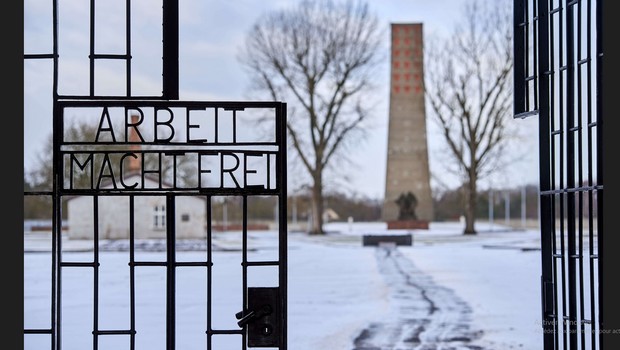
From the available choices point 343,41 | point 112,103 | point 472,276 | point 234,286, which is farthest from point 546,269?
point 343,41

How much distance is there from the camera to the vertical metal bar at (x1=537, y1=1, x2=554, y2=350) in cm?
556

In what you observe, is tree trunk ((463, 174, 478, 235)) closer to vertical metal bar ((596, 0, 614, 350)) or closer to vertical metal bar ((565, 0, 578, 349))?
vertical metal bar ((565, 0, 578, 349))

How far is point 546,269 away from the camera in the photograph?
5.57 meters

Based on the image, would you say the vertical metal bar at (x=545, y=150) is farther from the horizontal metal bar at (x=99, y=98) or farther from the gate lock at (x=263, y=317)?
the horizontal metal bar at (x=99, y=98)

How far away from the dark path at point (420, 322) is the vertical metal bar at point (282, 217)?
17.6 feet

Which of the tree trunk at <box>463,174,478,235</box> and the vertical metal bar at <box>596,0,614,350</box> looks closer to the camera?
the vertical metal bar at <box>596,0,614,350</box>

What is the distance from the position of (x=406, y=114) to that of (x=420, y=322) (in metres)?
27.5

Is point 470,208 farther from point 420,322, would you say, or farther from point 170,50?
point 170,50

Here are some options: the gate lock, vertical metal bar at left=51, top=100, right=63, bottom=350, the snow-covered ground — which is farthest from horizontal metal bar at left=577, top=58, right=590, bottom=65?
the snow-covered ground

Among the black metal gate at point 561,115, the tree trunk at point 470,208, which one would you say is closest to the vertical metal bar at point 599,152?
the black metal gate at point 561,115

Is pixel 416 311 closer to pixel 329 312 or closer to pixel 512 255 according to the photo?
pixel 329 312

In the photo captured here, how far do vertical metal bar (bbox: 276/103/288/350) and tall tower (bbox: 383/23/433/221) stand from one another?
113ft

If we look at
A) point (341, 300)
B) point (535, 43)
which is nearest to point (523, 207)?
point (341, 300)

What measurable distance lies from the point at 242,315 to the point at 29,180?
87.8 feet
